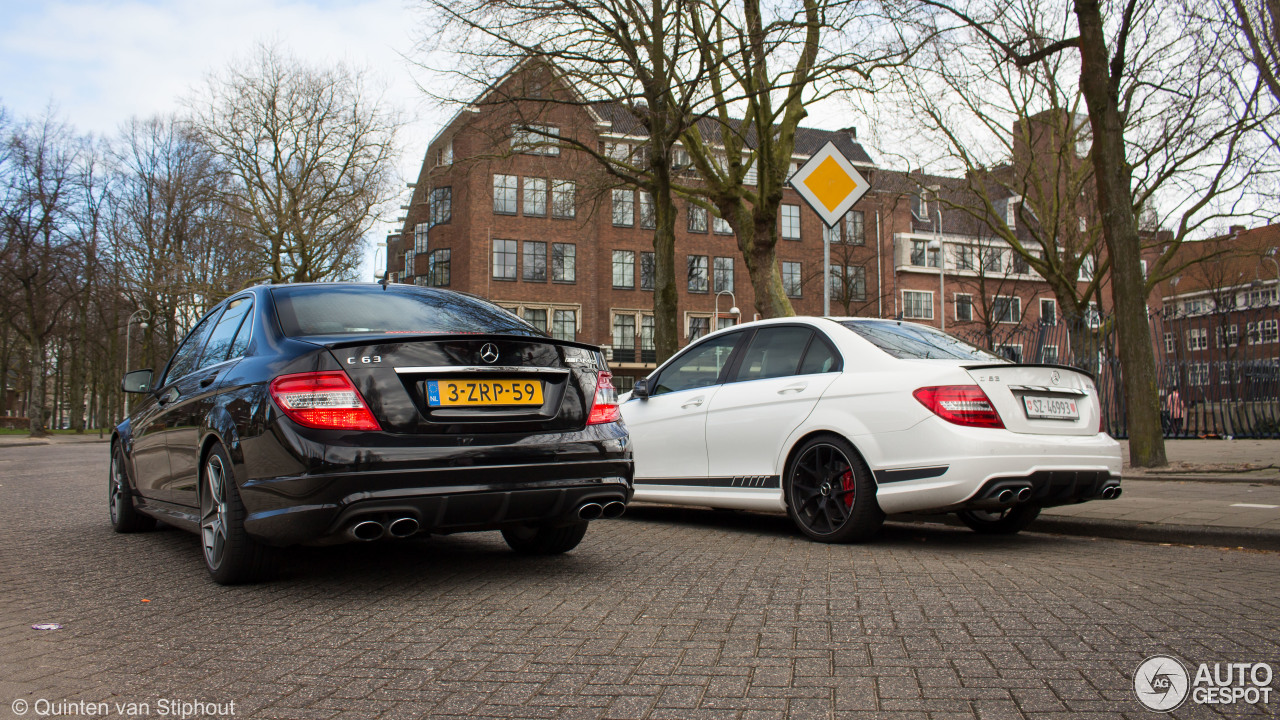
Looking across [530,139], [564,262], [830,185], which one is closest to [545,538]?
[830,185]

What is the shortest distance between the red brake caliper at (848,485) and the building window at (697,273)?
1924 inches

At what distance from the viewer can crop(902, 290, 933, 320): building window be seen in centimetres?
6059

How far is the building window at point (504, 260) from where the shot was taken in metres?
49.7

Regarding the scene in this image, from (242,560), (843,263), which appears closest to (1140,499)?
(242,560)

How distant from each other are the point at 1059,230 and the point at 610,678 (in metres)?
30.6

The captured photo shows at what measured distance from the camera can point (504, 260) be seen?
49.9 meters

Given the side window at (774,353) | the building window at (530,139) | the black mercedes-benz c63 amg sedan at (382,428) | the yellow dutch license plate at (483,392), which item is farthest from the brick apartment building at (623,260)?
the yellow dutch license plate at (483,392)

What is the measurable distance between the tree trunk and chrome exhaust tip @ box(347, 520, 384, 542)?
30.0 ft

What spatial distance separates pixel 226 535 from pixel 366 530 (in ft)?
2.83

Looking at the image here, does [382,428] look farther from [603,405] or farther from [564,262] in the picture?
[564,262]

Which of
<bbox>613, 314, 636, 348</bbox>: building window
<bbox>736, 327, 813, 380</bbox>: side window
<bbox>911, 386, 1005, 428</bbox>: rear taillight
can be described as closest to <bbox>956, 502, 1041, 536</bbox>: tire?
<bbox>911, 386, 1005, 428</bbox>: rear taillight

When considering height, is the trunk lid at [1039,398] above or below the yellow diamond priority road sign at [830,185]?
below

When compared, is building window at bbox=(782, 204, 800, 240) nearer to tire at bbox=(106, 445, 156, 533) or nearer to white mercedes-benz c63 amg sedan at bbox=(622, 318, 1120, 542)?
white mercedes-benz c63 amg sedan at bbox=(622, 318, 1120, 542)

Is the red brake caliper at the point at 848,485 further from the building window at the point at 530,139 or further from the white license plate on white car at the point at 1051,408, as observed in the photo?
the building window at the point at 530,139
